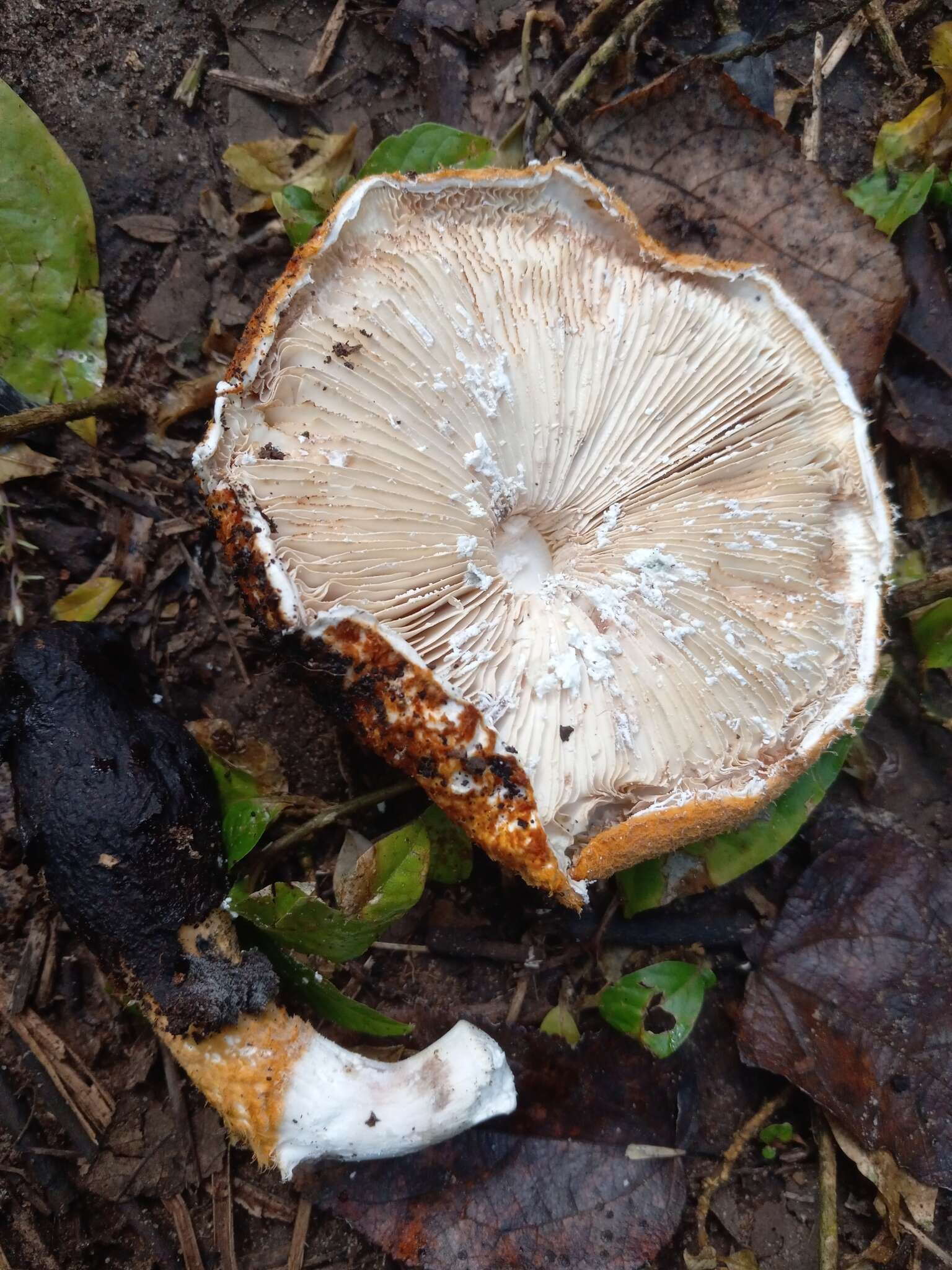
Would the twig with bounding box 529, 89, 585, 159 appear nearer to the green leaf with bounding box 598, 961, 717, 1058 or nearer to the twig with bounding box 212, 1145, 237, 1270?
the green leaf with bounding box 598, 961, 717, 1058

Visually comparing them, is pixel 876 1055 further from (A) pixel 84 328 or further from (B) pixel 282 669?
(A) pixel 84 328

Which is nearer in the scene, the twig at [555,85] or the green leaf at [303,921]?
the green leaf at [303,921]

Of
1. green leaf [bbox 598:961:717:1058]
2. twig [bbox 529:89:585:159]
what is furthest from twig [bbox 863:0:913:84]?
green leaf [bbox 598:961:717:1058]

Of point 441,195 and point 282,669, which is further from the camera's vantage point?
point 282,669

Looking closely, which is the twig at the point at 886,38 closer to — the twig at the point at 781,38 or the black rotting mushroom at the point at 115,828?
the twig at the point at 781,38

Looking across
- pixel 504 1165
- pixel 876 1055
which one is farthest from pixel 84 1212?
pixel 876 1055

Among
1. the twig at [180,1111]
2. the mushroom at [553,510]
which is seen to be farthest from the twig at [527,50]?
the twig at [180,1111]
